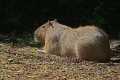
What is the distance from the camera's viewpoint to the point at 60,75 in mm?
6023

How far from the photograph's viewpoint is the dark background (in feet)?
38.5

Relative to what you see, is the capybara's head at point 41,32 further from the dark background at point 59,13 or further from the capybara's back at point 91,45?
the dark background at point 59,13

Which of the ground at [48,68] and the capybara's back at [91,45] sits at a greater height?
the capybara's back at [91,45]

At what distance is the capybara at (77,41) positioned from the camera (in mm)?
7586

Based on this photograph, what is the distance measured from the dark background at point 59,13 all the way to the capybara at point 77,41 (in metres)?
2.47

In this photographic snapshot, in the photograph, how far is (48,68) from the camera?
6.45 metres

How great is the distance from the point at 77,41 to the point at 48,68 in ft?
5.26

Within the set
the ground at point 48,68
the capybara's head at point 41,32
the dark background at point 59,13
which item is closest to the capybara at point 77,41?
the capybara's head at point 41,32

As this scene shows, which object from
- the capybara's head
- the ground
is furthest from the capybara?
the ground

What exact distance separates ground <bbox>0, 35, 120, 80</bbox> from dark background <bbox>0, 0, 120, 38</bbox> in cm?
413

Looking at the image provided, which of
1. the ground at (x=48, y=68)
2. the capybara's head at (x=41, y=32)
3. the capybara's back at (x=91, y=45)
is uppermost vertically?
the capybara's head at (x=41, y=32)

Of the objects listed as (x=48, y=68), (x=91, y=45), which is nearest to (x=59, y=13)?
(x=91, y=45)

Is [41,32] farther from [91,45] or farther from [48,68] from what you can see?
[48,68]

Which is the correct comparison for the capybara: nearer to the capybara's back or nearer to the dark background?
the capybara's back
